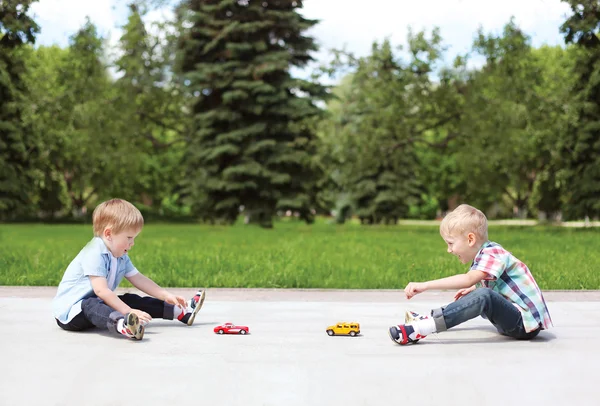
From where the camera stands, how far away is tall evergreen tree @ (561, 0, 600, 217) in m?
24.1

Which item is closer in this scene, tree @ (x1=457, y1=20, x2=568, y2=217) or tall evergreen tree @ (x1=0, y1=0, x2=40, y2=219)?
tree @ (x1=457, y1=20, x2=568, y2=217)

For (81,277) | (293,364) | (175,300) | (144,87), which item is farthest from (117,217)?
(144,87)

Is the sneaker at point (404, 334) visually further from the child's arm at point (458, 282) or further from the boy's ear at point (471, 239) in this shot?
the boy's ear at point (471, 239)

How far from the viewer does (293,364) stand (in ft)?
12.5

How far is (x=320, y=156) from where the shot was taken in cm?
2431

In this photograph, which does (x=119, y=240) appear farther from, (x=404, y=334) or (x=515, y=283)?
(x=515, y=283)

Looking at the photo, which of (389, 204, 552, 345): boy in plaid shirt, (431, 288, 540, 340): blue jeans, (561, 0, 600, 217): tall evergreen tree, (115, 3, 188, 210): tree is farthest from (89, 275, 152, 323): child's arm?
(115, 3, 188, 210): tree

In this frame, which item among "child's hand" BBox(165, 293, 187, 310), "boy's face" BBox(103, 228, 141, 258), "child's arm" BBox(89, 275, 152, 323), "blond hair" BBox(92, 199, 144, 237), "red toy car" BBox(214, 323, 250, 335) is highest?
"blond hair" BBox(92, 199, 144, 237)

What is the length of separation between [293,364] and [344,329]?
0.89 m

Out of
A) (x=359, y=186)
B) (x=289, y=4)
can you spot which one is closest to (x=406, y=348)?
(x=289, y=4)

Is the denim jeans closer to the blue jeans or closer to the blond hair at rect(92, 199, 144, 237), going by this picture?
the blond hair at rect(92, 199, 144, 237)

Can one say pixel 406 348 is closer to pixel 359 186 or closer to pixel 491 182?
pixel 491 182

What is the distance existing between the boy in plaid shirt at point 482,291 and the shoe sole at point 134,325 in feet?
5.28

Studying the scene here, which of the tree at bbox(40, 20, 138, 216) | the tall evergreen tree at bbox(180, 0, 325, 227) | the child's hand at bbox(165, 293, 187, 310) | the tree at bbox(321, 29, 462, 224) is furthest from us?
the tree at bbox(40, 20, 138, 216)
